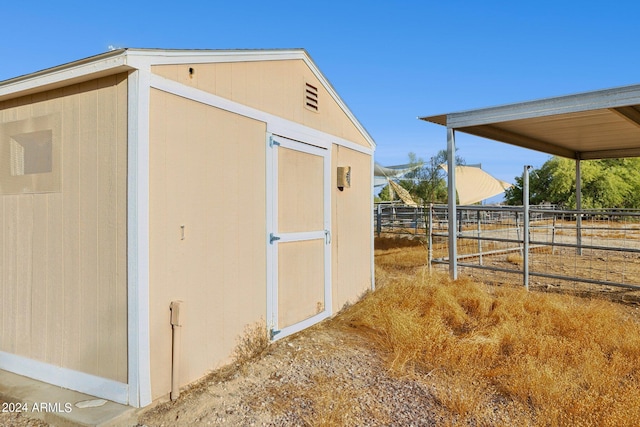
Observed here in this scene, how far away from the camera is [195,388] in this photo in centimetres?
308

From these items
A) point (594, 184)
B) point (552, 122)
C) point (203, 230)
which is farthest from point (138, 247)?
point (594, 184)

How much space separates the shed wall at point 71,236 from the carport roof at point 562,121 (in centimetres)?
464

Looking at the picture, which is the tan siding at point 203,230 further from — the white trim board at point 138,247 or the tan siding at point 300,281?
the tan siding at point 300,281

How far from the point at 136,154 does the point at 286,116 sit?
184cm

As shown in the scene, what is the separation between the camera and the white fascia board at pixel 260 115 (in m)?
3.04

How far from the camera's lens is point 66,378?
10.1 ft

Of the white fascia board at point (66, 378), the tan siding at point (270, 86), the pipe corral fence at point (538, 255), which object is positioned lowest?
the white fascia board at point (66, 378)

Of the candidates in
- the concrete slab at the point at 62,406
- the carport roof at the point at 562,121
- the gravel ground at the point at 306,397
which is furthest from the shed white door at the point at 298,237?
the carport roof at the point at 562,121

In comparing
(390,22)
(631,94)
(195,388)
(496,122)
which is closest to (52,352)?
(195,388)

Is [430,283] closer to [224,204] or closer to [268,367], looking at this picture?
[268,367]

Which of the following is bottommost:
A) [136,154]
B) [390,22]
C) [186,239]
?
[186,239]

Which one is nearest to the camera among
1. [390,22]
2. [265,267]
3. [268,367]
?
[268,367]

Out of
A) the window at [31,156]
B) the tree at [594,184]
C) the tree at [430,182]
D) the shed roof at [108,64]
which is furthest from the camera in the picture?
the tree at [594,184]

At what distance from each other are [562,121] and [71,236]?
248 inches
